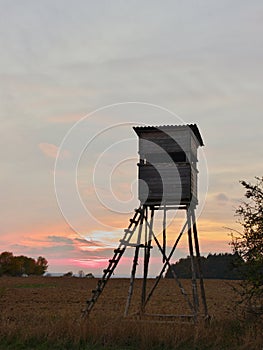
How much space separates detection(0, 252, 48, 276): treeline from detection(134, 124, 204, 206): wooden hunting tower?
99.8 m

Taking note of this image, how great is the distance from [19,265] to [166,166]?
367ft

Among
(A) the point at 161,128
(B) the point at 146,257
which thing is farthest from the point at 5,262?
(A) the point at 161,128

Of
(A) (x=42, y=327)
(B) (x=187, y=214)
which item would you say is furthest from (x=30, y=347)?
(B) (x=187, y=214)

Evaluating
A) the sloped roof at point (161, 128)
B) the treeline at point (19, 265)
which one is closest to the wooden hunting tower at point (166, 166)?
the sloped roof at point (161, 128)

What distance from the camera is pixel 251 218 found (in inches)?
606

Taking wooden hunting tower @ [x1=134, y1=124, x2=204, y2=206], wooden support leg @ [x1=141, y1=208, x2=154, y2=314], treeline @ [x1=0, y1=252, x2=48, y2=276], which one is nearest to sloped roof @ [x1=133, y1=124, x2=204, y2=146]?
wooden hunting tower @ [x1=134, y1=124, x2=204, y2=206]

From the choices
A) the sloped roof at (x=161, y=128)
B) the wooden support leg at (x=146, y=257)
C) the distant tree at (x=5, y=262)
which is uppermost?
the distant tree at (x=5, y=262)

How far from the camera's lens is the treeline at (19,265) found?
123 m

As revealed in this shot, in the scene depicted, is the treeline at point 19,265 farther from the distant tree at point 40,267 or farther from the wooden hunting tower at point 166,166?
the wooden hunting tower at point 166,166

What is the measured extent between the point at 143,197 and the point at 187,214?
1822 millimetres

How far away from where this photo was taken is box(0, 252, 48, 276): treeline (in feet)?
404

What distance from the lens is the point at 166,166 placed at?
68.4 feet

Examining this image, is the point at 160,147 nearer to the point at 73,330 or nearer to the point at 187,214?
the point at 187,214

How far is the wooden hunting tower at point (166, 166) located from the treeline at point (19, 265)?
328 ft
